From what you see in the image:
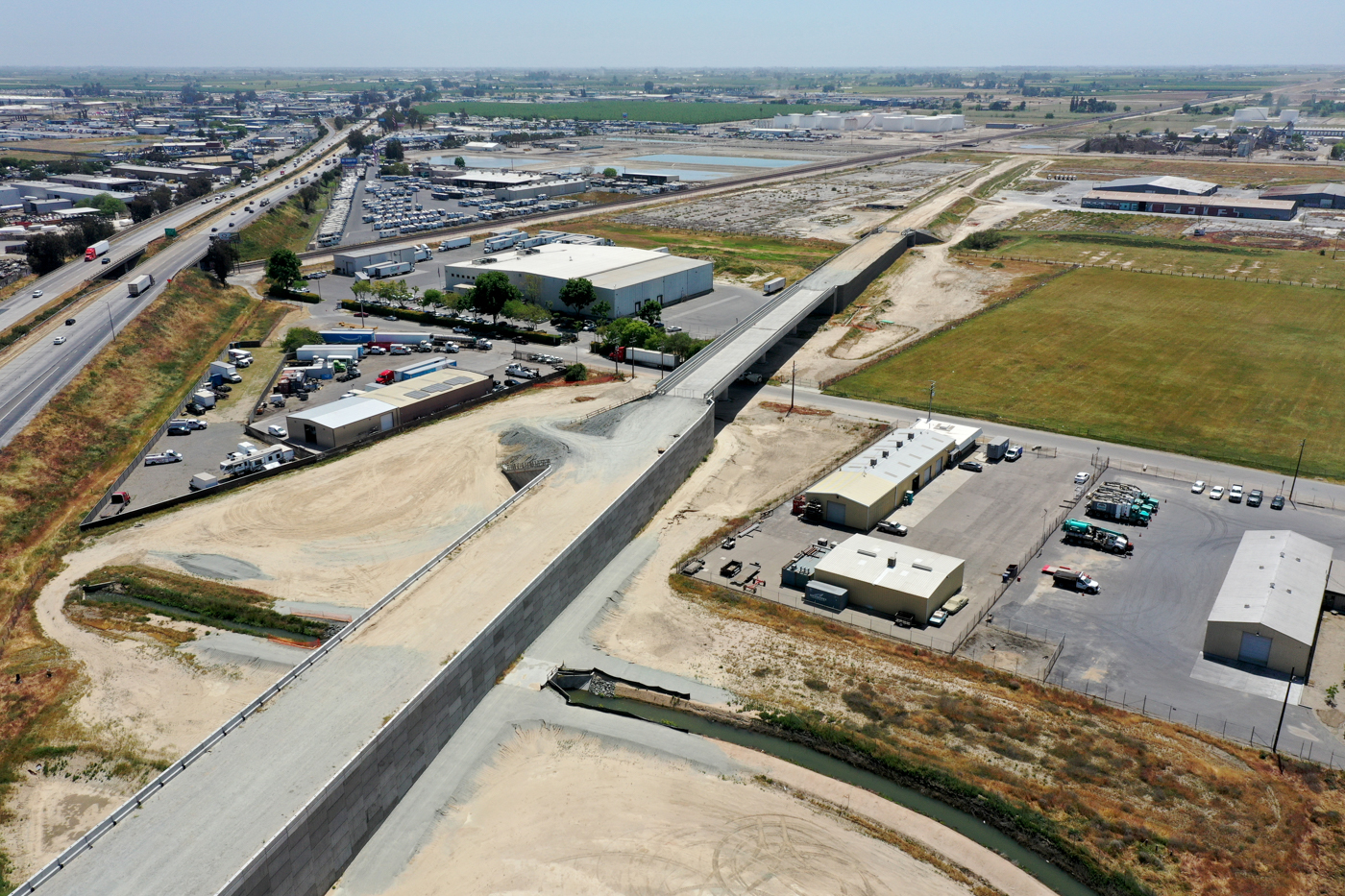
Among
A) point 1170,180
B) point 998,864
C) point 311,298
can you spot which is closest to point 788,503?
point 998,864

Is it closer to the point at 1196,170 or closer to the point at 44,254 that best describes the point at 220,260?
the point at 44,254

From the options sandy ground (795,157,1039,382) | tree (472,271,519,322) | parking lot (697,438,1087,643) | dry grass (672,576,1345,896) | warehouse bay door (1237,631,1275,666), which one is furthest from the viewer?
tree (472,271,519,322)

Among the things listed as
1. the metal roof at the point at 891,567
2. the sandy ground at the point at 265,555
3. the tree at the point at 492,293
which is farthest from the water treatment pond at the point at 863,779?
the tree at the point at 492,293

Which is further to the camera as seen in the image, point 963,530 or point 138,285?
point 138,285

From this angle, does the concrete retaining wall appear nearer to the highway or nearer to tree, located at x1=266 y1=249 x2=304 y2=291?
the highway

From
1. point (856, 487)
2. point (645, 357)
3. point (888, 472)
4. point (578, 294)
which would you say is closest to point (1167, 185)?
point (578, 294)

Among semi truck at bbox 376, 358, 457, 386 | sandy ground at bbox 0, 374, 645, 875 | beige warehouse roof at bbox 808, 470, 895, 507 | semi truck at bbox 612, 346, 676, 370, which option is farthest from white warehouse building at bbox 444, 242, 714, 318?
beige warehouse roof at bbox 808, 470, 895, 507

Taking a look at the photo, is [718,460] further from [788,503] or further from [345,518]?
[345,518]
